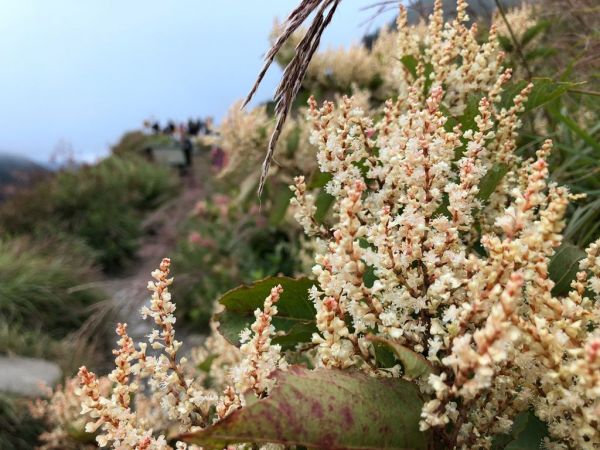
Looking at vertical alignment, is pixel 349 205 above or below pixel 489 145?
below

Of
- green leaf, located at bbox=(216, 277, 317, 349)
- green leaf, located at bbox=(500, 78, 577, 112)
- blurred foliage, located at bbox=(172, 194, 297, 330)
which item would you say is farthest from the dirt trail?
green leaf, located at bbox=(500, 78, 577, 112)

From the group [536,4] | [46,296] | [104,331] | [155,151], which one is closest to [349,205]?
[536,4]

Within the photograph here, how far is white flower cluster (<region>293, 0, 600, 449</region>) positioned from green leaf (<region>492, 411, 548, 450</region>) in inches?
0.7

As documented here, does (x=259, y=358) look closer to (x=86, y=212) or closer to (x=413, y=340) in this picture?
(x=413, y=340)

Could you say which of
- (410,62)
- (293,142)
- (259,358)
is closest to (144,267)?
(293,142)

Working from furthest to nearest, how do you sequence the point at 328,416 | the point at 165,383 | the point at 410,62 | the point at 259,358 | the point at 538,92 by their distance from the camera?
1. the point at 410,62
2. the point at 538,92
3. the point at 165,383
4. the point at 259,358
5. the point at 328,416

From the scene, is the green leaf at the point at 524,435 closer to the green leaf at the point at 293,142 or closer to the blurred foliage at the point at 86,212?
the green leaf at the point at 293,142

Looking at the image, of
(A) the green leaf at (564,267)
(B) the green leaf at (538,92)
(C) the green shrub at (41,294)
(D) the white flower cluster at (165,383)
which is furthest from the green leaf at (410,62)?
(C) the green shrub at (41,294)

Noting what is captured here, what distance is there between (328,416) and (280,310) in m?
0.41

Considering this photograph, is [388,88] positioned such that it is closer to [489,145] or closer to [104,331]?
[489,145]

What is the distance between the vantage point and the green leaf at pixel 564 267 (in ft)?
3.20

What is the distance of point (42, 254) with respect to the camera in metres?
6.88

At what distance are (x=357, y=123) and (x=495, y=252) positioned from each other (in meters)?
0.43

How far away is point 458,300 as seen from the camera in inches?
29.0
